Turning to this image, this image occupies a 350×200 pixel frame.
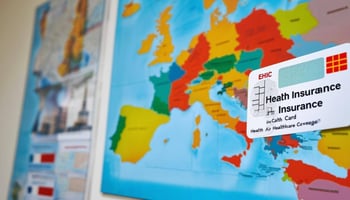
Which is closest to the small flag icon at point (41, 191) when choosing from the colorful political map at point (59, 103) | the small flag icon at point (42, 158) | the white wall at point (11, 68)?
the colorful political map at point (59, 103)

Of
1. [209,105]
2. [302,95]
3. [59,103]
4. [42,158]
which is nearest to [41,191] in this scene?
[42,158]

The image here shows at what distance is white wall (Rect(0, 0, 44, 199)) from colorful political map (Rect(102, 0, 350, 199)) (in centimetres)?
76

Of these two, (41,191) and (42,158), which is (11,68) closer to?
(42,158)

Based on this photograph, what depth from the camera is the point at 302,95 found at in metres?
0.58

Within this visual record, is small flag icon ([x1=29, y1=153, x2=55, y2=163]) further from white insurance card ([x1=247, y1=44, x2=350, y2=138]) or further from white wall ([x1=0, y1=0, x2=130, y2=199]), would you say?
white insurance card ([x1=247, y1=44, x2=350, y2=138])

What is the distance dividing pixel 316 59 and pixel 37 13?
A: 1508 mm

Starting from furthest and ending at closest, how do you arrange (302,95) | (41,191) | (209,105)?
(41,191) → (209,105) → (302,95)

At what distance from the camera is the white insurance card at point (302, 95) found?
54cm

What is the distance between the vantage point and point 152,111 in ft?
3.24

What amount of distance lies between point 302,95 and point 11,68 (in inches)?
64.5

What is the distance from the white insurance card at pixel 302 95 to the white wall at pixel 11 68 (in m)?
1.33

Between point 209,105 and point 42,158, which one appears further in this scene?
point 42,158

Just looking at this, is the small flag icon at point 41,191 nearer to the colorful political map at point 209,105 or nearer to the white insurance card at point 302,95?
the colorful political map at point 209,105

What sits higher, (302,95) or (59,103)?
(59,103)
